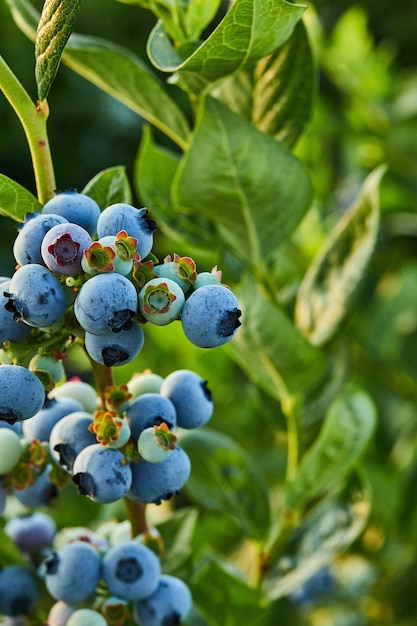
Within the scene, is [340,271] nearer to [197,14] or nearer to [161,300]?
[197,14]

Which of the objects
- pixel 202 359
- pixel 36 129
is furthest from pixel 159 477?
pixel 202 359

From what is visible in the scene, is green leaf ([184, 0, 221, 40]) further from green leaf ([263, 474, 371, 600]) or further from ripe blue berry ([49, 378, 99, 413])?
green leaf ([263, 474, 371, 600])

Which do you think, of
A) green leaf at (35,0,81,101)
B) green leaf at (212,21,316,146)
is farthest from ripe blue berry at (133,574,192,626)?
green leaf at (212,21,316,146)

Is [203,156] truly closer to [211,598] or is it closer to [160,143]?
[211,598]

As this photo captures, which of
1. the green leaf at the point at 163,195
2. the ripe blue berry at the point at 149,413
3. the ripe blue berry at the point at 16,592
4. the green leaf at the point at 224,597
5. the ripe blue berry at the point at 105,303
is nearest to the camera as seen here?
the ripe blue berry at the point at 105,303

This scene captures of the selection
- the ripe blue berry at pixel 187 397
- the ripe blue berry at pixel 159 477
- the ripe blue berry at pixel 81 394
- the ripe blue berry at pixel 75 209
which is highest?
the ripe blue berry at pixel 75 209

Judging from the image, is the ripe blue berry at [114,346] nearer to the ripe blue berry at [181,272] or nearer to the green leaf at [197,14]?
the ripe blue berry at [181,272]

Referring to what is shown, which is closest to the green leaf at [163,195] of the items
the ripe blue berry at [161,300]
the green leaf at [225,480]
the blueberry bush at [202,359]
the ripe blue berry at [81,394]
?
the blueberry bush at [202,359]
